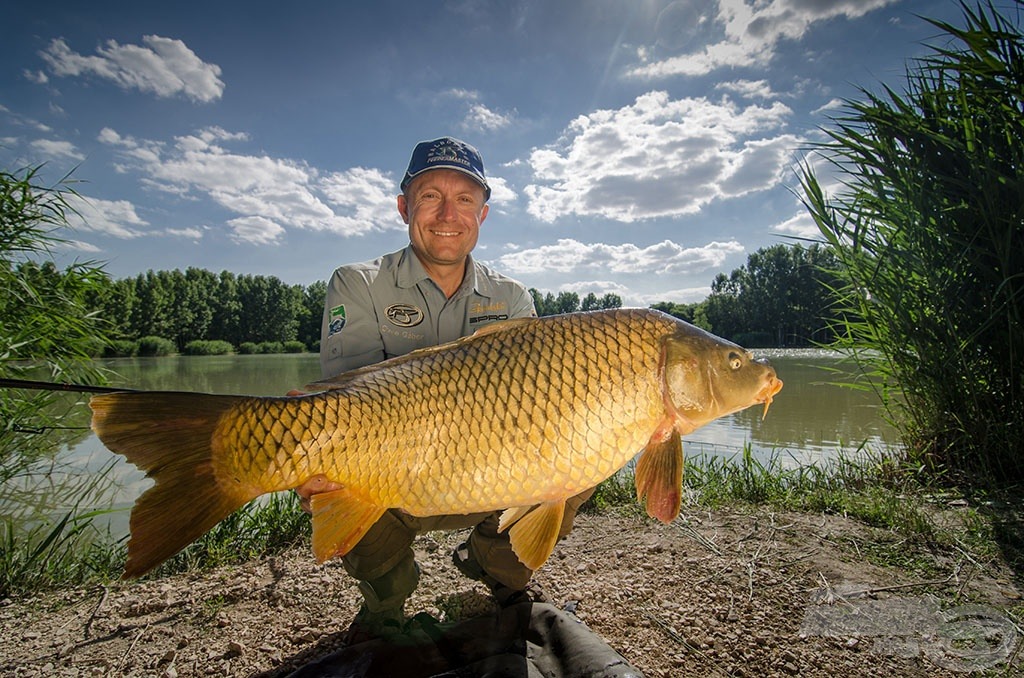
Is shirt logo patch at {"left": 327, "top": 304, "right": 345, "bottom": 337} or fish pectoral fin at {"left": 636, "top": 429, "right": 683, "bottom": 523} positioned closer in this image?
fish pectoral fin at {"left": 636, "top": 429, "right": 683, "bottom": 523}

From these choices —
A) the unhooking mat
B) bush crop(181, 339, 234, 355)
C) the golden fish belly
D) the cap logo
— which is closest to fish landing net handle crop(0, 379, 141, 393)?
the golden fish belly

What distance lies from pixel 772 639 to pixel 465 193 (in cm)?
193

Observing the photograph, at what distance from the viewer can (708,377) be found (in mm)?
1382

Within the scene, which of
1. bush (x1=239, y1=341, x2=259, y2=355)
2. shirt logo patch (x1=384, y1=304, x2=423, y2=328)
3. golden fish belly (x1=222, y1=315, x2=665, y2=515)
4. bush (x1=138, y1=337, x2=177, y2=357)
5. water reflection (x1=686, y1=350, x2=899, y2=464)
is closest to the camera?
golden fish belly (x1=222, y1=315, x2=665, y2=515)

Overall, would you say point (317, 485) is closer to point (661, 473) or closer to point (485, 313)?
point (661, 473)

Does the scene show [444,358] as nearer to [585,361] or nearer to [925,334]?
[585,361]

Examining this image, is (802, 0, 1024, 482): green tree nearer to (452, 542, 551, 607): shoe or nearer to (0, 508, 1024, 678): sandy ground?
(0, 508, 1024, 678): sandy ground

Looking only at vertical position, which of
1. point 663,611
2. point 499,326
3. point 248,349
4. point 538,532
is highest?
point 248,349

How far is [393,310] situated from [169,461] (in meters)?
1.09

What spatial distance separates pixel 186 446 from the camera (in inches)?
49.3

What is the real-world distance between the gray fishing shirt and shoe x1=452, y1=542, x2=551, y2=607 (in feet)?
2.75

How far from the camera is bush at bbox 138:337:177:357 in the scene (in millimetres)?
31639

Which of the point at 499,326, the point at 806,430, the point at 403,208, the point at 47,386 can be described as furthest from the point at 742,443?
the point at 47,386

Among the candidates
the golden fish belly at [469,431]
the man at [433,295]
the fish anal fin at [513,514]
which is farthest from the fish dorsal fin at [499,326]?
the man at [433,295]
